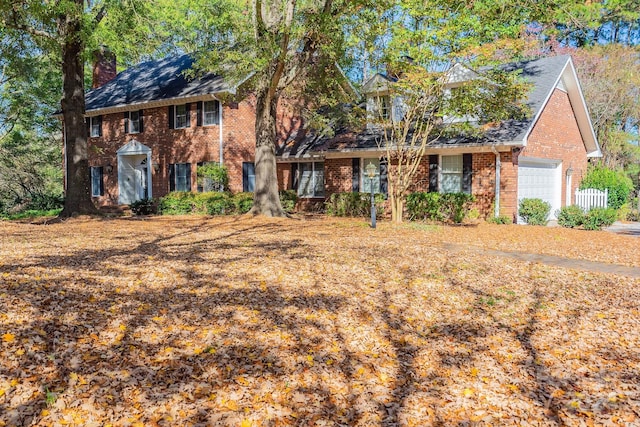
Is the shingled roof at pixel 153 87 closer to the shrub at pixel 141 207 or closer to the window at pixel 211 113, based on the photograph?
the window at pixel 211 113

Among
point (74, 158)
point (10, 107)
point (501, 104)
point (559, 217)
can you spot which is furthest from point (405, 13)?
point (10, 107)

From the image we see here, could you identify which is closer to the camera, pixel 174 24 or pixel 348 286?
pixel 348 286

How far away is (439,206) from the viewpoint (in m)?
16.2

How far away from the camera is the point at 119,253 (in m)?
8.31

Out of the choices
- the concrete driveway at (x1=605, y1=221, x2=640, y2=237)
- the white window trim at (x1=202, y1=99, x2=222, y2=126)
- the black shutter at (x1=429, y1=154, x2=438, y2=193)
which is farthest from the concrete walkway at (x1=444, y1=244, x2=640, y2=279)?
the white window trim at (x1=202, y1=99, x2=222, y2=126)

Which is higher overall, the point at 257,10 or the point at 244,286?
the point at 257,10

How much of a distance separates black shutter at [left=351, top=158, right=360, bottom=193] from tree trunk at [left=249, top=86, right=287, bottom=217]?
4.34 m

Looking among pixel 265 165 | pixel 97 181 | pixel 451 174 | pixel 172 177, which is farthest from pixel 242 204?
pixel 97 181

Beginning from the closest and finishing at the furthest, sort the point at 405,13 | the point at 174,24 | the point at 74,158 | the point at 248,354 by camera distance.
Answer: the point at 248,354, the point at 405,13, the point at 74,158, the point at 174,24

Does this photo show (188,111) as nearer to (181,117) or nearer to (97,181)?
(181,117)

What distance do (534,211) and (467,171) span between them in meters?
2.53

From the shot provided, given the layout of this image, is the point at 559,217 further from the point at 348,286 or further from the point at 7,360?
the point at 7,360

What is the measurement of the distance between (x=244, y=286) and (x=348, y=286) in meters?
1.41

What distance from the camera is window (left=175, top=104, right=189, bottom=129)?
20688 millimetres
